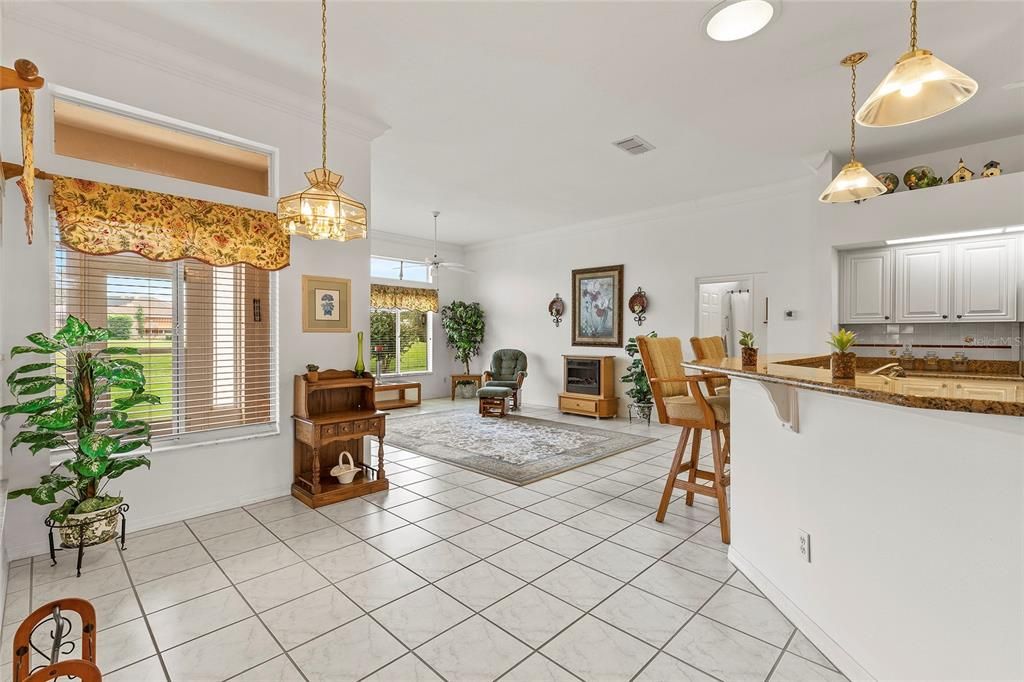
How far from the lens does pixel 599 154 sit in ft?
15.3

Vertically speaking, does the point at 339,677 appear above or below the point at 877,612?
below

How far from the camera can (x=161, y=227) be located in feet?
9.57

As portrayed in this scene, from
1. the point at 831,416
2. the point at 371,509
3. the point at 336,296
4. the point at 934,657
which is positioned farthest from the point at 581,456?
the point at 934,657

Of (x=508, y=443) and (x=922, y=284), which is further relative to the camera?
(x=508, y=443)

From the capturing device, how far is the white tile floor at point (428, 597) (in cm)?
179

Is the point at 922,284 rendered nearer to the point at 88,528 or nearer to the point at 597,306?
the point at 597,306

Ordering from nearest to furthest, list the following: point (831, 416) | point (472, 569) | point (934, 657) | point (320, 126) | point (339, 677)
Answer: point (934, 657)
point (339, 677)
point (831, 416)
point (472, 569)
point (320, 126)

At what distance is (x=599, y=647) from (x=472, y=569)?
0.84m

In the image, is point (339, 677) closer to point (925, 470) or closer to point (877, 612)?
point (877, 612)

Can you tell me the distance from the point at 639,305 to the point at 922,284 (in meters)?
3.19

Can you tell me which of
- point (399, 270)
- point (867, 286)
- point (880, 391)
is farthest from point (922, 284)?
point (399, 270)

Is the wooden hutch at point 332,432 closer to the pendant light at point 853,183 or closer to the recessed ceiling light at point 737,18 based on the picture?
the recessed ceiling light at point 737,18

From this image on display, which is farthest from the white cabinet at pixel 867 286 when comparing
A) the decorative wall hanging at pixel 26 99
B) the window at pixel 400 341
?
the window at pixel 400 341

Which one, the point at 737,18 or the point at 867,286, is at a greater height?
the point at 737,18
